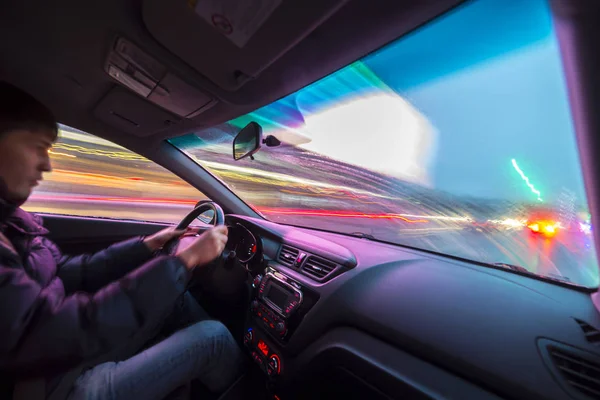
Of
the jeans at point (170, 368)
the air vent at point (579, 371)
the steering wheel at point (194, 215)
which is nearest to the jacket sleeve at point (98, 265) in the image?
the steering wheel at point (194, 215)

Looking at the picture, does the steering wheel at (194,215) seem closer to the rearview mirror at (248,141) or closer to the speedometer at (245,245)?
the speedometer at (245,245)

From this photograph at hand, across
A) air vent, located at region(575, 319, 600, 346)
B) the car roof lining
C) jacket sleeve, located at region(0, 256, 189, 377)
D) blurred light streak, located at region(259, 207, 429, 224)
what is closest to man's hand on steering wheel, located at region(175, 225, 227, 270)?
jacket sleeve, located at region(0, 256, 189, 377)

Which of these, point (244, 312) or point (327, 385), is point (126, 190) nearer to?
point (244, 312)

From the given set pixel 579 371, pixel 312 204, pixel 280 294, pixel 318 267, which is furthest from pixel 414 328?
pixel 312 204

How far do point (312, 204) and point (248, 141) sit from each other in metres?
3.16

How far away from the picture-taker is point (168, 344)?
1621 millimetres

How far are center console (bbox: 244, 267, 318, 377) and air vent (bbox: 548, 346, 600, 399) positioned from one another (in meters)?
1.11

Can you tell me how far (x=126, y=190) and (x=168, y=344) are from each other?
12.5 feet

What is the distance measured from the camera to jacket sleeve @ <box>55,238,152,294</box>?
1.87m

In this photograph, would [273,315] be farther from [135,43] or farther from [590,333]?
[135,43]

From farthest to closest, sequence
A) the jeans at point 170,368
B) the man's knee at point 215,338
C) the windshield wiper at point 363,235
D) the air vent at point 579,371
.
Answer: the windshield wiper at point 363,235, the man's knee at point 215,338, the jeans at point 170,368, the air vent at point 579,371

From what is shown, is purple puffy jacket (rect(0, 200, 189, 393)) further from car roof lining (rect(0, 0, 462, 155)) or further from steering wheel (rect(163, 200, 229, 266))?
car roof lining (rect(0, 0, 462, 155))

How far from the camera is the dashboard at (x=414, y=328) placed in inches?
39.4

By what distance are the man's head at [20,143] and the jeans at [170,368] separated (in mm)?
971
